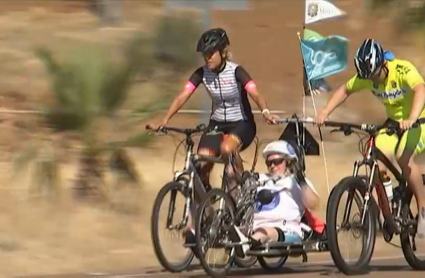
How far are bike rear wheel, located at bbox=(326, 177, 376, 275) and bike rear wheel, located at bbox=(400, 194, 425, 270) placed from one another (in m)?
0.45

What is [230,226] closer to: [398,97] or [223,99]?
[223,99]

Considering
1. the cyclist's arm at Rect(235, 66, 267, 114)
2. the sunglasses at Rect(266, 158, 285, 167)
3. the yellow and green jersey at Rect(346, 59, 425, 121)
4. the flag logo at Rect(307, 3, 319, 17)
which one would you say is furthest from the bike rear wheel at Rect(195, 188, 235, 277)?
the flag logo at Rect(307, 3, 319, 17)

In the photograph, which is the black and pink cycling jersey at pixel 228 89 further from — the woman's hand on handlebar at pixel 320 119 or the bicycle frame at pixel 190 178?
the woman's hand on handlebar at pixel 320 119

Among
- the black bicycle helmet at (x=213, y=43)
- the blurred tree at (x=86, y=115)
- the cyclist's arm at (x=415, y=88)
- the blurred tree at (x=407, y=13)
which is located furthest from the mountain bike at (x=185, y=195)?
the blurred tree at (x=407, y=13)

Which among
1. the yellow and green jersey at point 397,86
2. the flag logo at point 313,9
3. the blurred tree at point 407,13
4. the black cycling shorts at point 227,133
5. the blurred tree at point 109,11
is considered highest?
the blurred tree at point 109,11

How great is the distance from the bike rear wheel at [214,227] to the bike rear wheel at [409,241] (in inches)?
64.9

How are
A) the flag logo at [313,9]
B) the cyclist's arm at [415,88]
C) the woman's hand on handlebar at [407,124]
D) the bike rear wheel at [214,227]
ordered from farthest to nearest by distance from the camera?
the flag logo at [313,9], the cyclist's arm at [415,88], the woman's hand on handlebar at [407,124], the bike rear wheel at [214,227]

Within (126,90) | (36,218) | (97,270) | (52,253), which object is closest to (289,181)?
(97,270)

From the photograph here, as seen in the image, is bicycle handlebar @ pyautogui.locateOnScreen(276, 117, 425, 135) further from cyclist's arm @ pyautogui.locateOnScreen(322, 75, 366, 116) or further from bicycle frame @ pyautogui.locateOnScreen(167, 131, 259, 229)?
bicycle frame @ pyautogui.locateOnScreen(167, 131, 259, 229)

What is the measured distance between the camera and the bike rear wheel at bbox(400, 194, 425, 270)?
10.3 m

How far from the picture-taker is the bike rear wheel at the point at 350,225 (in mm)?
9484

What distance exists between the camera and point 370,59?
32.7 feet

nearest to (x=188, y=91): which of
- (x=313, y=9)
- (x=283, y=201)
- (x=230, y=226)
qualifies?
(x=283, y=201)

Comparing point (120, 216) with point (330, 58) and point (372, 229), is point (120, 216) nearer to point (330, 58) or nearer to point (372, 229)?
→ point (330, 58)
